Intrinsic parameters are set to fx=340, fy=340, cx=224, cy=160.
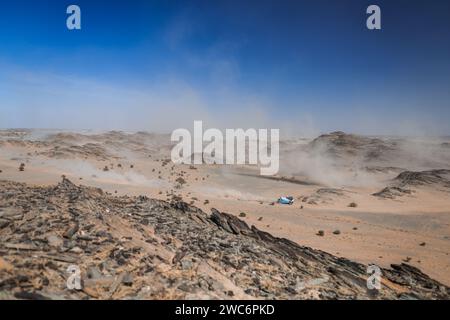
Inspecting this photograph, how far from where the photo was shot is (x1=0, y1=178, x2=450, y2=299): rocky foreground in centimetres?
868

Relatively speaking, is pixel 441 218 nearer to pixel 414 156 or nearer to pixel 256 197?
pixel 256 197

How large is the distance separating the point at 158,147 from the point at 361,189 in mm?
64640

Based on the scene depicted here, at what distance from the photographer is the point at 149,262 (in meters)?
10.3

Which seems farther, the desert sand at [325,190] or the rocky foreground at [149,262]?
the desert sand at [325,190]

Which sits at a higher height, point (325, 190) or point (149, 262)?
point (149, 262)

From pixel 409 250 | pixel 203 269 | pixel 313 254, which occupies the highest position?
pixel 203 269

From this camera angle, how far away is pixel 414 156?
78625 millimetres

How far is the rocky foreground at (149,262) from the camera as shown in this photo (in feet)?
28.5

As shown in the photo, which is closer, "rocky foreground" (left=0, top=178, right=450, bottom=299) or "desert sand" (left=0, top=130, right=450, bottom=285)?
"rocky foreground" (left=0, top=178, right=450, bottom=299)

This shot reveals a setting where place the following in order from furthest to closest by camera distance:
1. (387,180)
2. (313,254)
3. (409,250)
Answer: (387,180) → (409,250) → (313,254)

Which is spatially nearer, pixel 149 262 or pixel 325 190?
pixel 149 262
